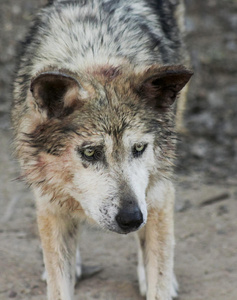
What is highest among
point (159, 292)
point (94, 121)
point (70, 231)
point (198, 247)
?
point (94, 121)

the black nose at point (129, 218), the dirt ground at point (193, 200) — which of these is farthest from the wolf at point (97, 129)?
the dirt ground at point (193, 200)

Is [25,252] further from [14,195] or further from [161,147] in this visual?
[161,147]

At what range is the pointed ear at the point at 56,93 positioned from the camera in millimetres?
3281

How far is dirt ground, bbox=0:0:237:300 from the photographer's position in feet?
15.8

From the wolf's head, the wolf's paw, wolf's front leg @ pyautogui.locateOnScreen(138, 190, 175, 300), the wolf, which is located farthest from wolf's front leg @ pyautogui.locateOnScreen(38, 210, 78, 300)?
the wolf's paw

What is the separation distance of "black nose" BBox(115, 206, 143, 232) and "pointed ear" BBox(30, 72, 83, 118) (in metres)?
0.75

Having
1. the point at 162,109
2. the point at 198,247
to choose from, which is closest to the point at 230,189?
the point at 198,247

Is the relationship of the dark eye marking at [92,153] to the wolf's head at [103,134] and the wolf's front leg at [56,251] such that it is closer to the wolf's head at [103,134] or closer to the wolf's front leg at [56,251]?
the wolf's head at [103,134]

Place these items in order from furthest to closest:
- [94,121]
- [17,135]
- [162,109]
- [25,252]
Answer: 1. [25,252]
2. [17,135]
3. [162,109]
4. [94,121]

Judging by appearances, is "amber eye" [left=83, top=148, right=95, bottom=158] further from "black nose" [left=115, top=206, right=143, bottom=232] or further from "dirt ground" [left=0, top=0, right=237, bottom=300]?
"dirt ground" [left=0, top=0, right=237, bottom=300]

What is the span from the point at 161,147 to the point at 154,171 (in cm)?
18

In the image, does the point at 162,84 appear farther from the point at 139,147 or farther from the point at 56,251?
the point at 56,251

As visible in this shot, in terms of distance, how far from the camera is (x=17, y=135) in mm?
4090

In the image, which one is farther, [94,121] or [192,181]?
[192,181]
